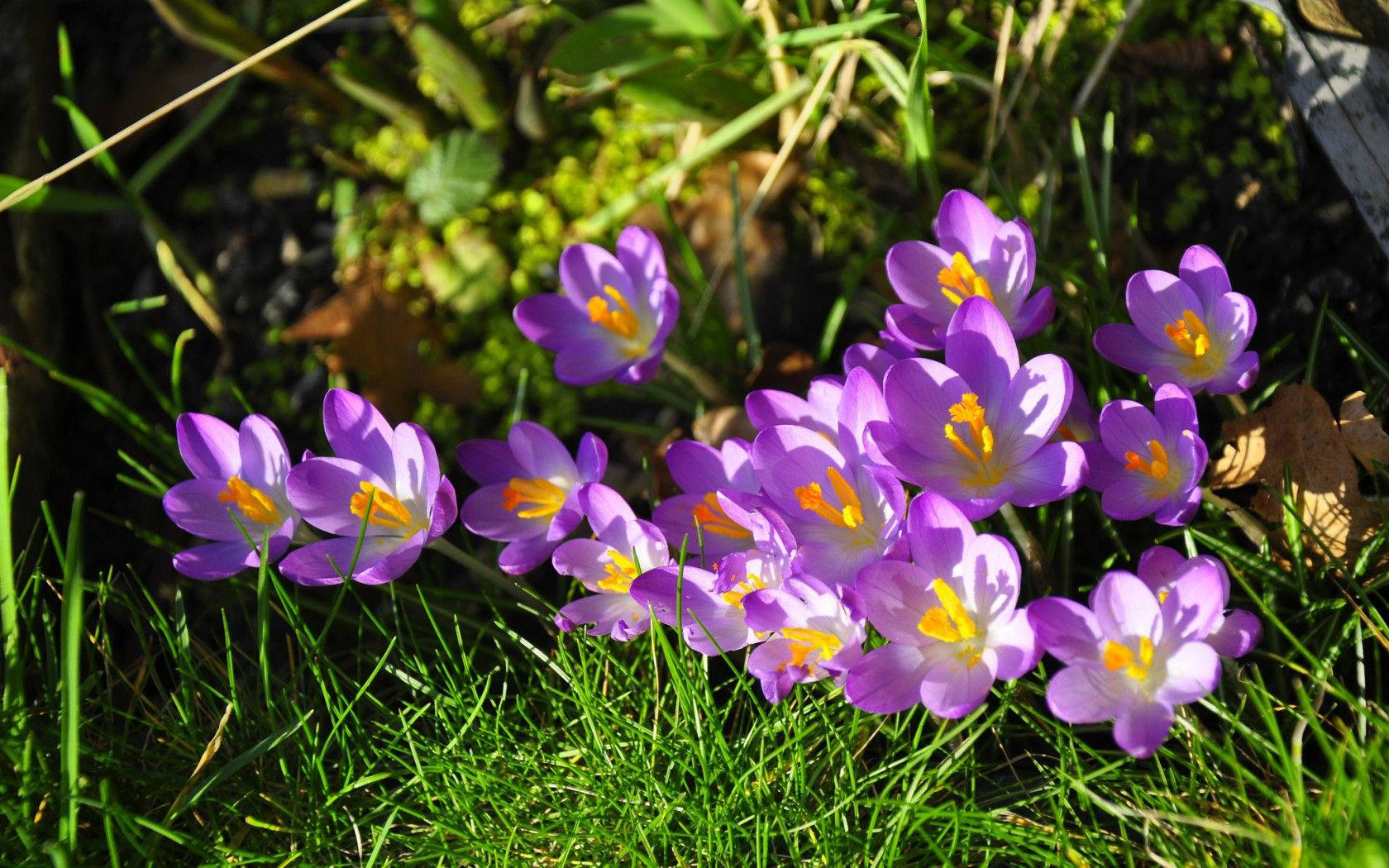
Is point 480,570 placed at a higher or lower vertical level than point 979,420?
lower

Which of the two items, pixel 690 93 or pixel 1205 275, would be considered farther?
pixel 690 93

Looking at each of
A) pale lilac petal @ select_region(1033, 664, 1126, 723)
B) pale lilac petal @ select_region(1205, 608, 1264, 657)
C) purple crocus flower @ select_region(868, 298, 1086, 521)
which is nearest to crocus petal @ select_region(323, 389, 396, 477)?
purple crocus flower @ select_region(868, 298, 1086, 521)

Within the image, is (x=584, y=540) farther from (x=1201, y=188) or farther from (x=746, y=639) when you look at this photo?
(x=1201, y=188)

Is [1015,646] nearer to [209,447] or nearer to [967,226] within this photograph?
[967,226]

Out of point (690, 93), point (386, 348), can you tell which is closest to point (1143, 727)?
point (690, 93)

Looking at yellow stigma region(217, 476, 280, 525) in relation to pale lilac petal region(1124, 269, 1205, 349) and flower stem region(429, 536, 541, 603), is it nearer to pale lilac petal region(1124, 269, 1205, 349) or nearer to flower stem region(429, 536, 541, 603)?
flower stem region(429, 536, 541, 603)

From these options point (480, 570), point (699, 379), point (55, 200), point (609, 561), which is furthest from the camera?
point (55, 200)
